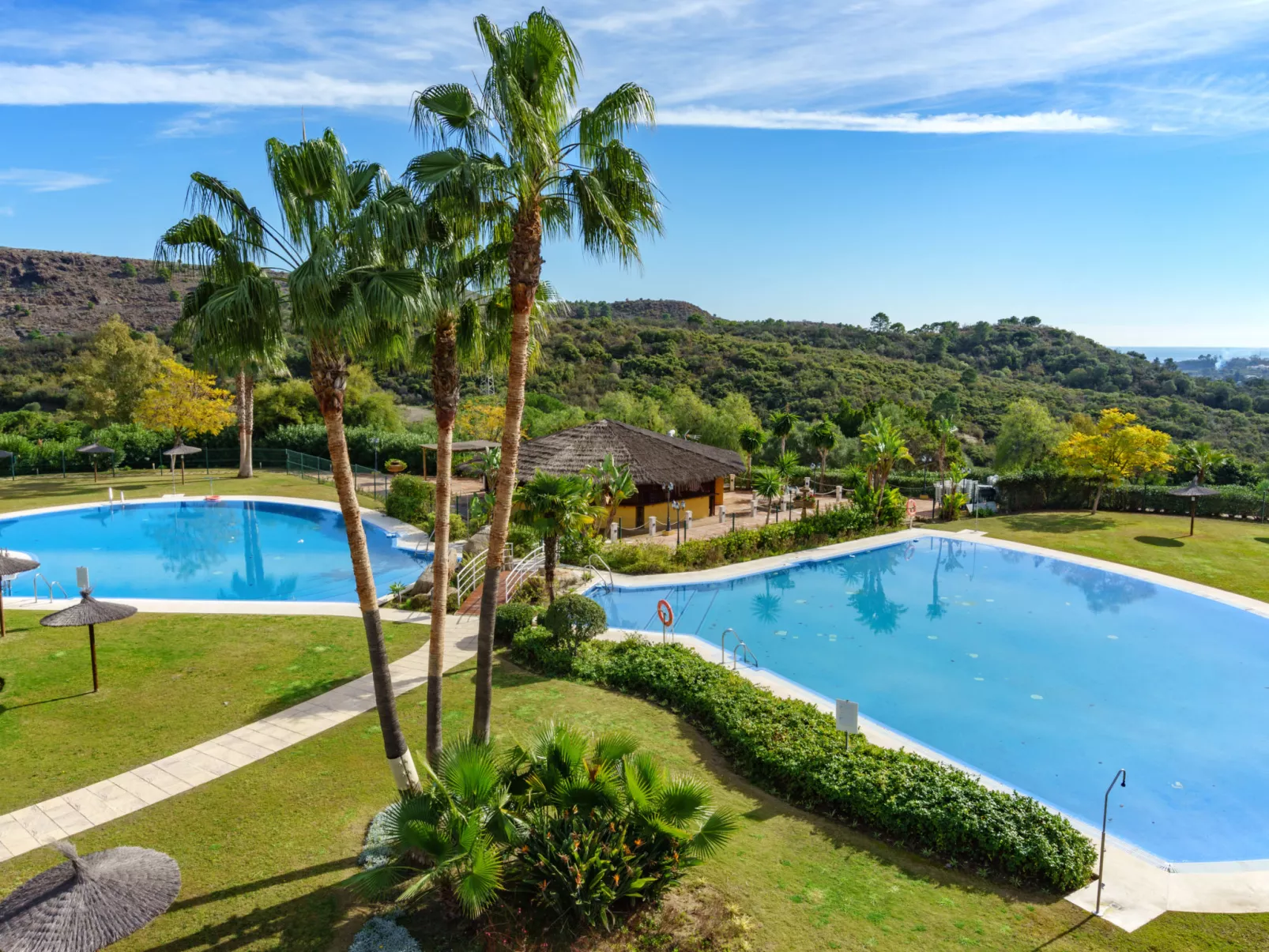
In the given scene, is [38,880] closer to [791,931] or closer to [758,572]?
[791,931]

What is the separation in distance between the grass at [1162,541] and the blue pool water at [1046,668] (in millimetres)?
1535

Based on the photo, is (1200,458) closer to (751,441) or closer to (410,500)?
(751,441)

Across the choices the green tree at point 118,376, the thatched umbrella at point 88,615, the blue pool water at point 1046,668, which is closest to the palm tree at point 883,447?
the blue pool water at point 1046,668

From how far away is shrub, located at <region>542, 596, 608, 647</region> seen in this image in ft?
42.4

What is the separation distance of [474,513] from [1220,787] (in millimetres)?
16478

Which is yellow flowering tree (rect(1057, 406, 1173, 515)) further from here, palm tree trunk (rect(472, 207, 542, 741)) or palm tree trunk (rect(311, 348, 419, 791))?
palm tree trunk (rect(311, 348, 419, 791))

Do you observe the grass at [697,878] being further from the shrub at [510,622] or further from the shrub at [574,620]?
the shrub at [510,622]

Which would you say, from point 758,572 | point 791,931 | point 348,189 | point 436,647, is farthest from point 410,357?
point 758,572

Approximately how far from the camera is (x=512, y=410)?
7.45 m

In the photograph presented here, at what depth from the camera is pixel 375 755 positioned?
30.8 feet

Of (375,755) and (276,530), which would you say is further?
(276,530)

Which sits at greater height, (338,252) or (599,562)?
(338,252)

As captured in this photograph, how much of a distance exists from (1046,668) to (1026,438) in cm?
2394

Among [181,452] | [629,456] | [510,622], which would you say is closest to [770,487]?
[629,456]
